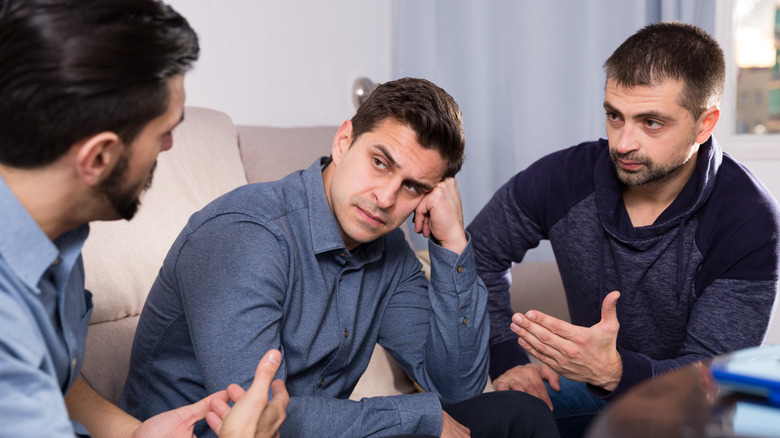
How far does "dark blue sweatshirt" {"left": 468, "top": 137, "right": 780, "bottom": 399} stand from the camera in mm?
1459

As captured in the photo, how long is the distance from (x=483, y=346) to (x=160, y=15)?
91cm

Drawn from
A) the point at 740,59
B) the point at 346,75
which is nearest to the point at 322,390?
the point at 346,75

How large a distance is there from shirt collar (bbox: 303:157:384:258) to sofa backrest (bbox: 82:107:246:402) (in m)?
0.43

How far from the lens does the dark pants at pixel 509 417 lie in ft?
4.15

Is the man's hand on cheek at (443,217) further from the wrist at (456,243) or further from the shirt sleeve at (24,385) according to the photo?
the shirt sleeve at (24,385)

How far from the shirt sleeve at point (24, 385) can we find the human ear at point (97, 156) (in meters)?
0.15

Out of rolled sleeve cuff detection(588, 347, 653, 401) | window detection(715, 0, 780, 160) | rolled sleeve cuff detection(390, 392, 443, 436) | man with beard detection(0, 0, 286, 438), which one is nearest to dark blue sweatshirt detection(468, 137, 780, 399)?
rolled sleeve cuff detection(588, 347, 653, 401)

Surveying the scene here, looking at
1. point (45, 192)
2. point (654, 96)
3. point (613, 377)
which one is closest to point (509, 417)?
point (613, 377)

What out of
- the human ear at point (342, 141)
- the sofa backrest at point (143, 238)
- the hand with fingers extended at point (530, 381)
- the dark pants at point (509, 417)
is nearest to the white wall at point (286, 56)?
the sofa backrest at point (143, 238)

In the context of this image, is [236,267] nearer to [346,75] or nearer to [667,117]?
[667,117]

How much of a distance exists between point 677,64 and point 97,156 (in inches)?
48.2

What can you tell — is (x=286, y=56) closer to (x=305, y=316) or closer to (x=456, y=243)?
(x=456, y=243)

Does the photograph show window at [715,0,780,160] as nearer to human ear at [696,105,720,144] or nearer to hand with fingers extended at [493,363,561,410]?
human ear at [696,105,720,144]

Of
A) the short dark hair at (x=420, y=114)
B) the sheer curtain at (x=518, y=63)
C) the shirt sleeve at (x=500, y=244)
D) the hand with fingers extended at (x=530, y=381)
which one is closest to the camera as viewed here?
the short dark hair at (x=420, y=114)
